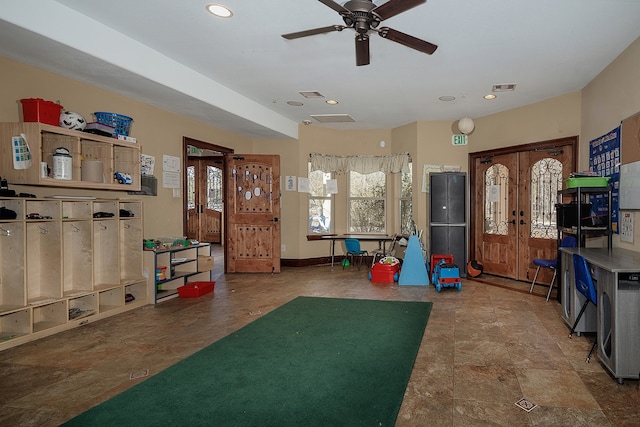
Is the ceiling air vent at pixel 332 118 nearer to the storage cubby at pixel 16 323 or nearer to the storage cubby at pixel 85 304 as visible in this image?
the storage cubby at pixel 85 304

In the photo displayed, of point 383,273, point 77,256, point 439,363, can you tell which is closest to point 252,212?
point 383,273

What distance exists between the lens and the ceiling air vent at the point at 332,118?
675cm

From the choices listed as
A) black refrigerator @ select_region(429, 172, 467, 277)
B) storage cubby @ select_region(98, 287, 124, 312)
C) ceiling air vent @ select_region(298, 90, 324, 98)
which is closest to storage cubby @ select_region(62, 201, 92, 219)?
storage cubby @ select_region(98, 287, 124, 312)

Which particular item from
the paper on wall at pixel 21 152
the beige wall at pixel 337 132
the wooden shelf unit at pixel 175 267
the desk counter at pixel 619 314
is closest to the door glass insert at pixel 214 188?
the beige wall at pixel 337 132

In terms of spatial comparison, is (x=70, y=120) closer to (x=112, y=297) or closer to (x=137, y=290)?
(x=112, y=297)

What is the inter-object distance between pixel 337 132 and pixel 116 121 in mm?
4578

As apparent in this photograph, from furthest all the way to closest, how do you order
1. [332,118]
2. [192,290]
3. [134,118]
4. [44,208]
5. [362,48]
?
1. [332,118]
2. [192,290]
3. [134,118]
4. [44,208]
5. [362,48]

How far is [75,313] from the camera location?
4.01 metres

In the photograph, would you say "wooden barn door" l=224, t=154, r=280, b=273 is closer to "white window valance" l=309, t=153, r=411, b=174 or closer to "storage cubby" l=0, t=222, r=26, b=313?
"white window valance" l=309, t=153, r=411, b=174

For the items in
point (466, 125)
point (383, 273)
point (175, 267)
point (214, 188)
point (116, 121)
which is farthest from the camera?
point (214, 188)

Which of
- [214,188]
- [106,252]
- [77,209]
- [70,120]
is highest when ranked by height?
[70,120]

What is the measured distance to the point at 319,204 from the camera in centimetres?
793

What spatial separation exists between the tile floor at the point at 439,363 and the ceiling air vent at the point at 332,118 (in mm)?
3349

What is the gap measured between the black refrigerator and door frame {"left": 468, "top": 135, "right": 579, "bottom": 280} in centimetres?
33
